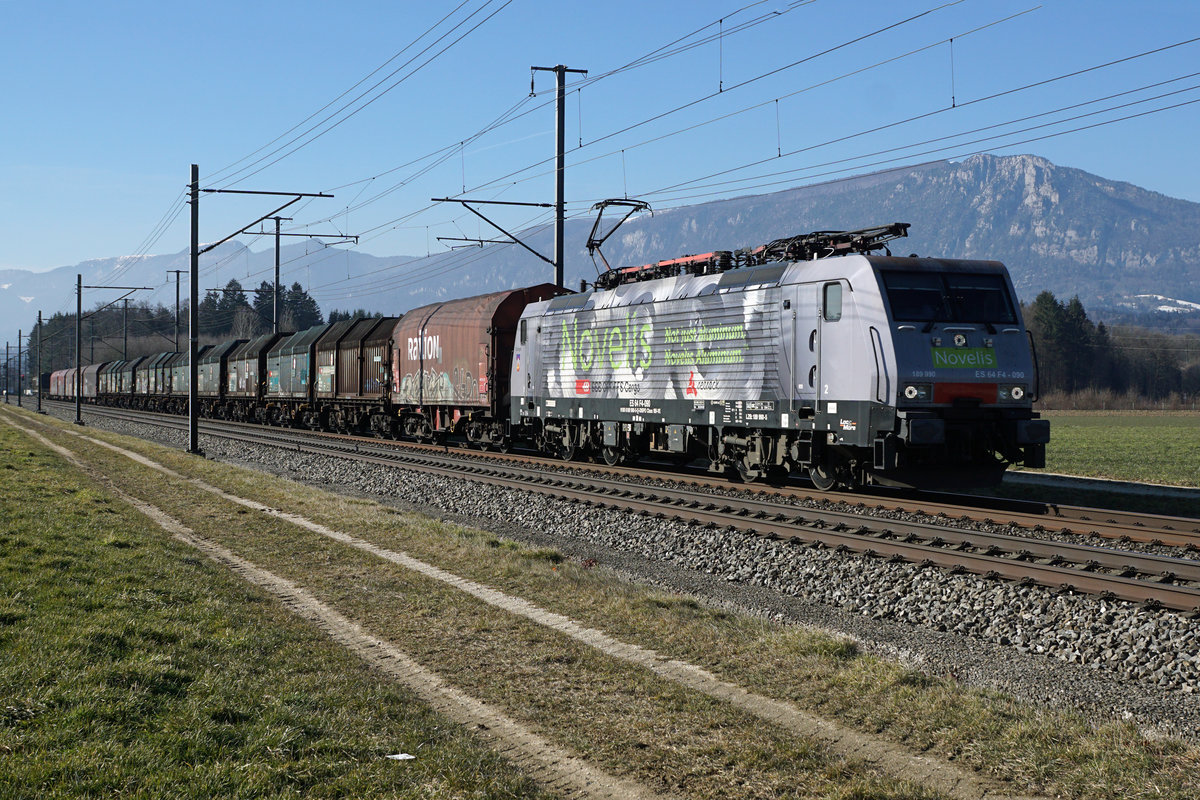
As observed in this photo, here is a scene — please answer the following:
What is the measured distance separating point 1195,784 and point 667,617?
4.65m

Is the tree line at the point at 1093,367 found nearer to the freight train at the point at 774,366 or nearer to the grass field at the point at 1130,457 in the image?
the grass field at the point at 1130,457

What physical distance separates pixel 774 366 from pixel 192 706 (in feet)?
42.7

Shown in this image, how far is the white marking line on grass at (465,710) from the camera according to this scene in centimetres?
534

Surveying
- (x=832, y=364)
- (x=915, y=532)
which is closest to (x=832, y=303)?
(x=832, y=364)

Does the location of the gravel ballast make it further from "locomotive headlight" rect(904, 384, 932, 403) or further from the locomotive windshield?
the locomotive windshield

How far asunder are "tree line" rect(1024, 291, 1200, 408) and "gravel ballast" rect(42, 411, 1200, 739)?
351ft

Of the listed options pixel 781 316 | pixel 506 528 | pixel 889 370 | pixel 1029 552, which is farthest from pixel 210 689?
pixel 781 316

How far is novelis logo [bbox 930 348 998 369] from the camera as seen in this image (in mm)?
15586

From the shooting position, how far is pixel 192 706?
608 cm

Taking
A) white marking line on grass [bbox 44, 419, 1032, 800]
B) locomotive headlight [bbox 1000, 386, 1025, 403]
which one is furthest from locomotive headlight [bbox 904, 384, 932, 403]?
white marking line on grass [bbox 44, 419, 1032, 800]

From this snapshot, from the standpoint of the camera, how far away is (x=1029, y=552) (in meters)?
11.3

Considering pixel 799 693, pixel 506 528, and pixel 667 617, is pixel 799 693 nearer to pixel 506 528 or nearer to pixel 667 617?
pixel 667 617

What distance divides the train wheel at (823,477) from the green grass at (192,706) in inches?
408

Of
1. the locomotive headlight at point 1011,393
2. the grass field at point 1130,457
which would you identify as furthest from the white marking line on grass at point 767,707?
the grass field at point 1130,457
